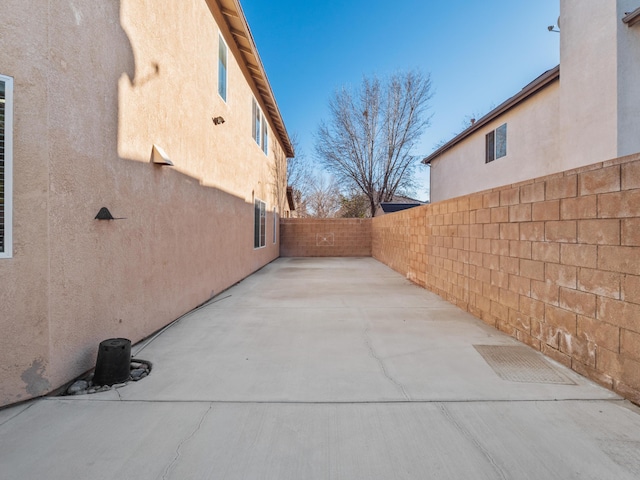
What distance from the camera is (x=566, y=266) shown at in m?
3.33

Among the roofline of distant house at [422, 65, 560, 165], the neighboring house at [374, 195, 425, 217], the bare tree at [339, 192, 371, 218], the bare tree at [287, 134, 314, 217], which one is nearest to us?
the roofline of distant house at [422, 65, 560, 165]

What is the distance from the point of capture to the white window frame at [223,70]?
22.5ft

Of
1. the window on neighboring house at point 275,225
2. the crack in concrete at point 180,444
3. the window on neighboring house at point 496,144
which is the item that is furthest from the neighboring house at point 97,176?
the window on neighboring house at point 496,144

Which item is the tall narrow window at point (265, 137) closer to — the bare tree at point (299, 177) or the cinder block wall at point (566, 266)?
the cinder block wall at point (566, 266)

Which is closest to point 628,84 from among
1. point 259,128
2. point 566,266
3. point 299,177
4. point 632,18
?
point 632,18

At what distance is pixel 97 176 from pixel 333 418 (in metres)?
3.05

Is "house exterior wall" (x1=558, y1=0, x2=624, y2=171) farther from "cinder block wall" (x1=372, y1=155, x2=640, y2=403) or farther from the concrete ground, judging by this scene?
the concrete ground

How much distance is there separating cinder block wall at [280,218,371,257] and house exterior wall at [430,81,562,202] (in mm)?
4848

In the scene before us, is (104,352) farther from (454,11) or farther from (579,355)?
(454,11)

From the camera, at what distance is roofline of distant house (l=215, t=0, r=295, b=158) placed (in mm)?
6688

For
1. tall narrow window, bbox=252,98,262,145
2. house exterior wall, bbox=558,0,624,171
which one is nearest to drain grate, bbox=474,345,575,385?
house exterior wall, bbox=558,0,624,171

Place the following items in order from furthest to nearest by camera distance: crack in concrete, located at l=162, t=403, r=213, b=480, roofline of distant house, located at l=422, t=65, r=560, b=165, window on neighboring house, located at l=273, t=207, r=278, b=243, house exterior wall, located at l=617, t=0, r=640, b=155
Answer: window on neighboring house, located at l=273, t=207, r=278, b=243
roofline of distant house, located at l=422, t=65, r=560, b=165
house exterior wall, located at l=617, t=0, r=640, b=155
crack in concrete, located at l=162, t=403, r=213, b=480

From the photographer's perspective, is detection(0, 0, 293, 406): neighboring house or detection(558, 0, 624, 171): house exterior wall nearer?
detection(0, 0, 293, 406): neighboring house

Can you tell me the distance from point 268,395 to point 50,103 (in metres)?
2.93
